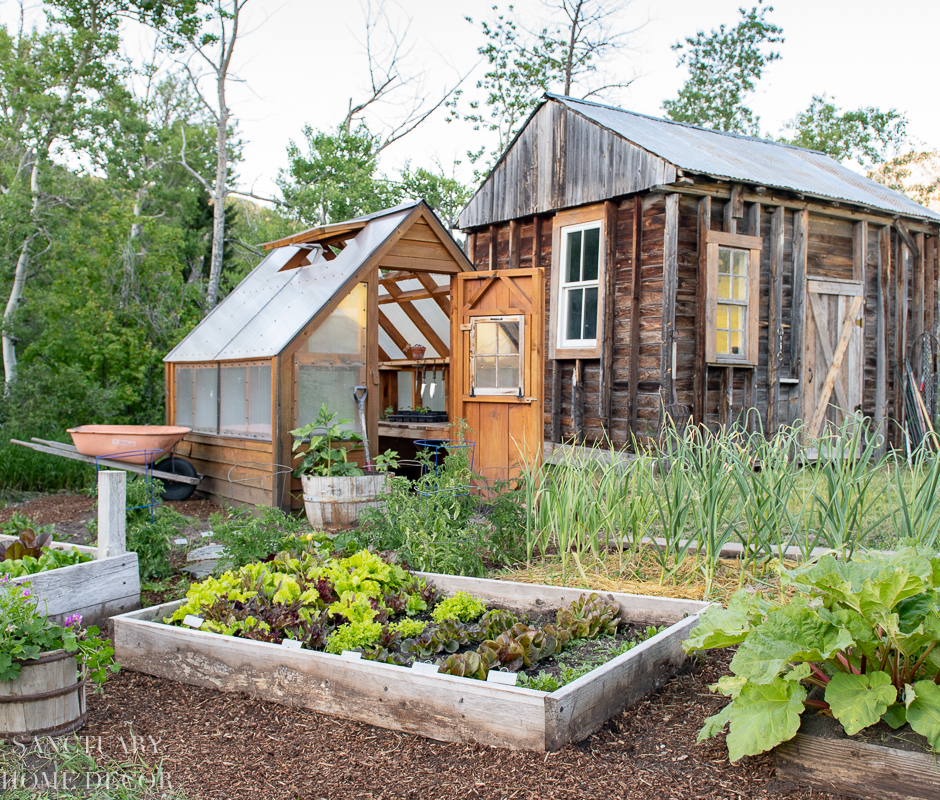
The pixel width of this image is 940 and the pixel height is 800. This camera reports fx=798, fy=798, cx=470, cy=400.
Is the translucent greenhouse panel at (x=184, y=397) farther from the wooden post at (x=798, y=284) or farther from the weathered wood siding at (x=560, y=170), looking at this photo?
the wooden post at (x=798, y=284)

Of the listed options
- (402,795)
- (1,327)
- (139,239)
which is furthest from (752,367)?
(1,327)

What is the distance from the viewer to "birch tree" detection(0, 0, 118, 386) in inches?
536

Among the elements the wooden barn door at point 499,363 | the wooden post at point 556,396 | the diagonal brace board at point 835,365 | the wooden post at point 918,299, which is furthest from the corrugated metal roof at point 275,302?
the wooden post at point 918,299

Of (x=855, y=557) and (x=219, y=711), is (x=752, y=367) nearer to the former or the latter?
(x=855, y=557)

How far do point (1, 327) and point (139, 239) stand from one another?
272cm

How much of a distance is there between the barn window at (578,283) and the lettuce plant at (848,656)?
7183mm

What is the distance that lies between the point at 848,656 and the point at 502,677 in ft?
3.86

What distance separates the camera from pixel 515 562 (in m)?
5.00

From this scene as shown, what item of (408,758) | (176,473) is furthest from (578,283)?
(408,758)

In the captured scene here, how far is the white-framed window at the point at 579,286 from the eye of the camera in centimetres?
982

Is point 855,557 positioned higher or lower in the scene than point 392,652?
higher

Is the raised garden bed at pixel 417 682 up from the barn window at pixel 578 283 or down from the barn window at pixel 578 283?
down

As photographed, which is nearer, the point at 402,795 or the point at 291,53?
the point at 402,795

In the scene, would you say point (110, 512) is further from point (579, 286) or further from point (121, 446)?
point (579, 286)
